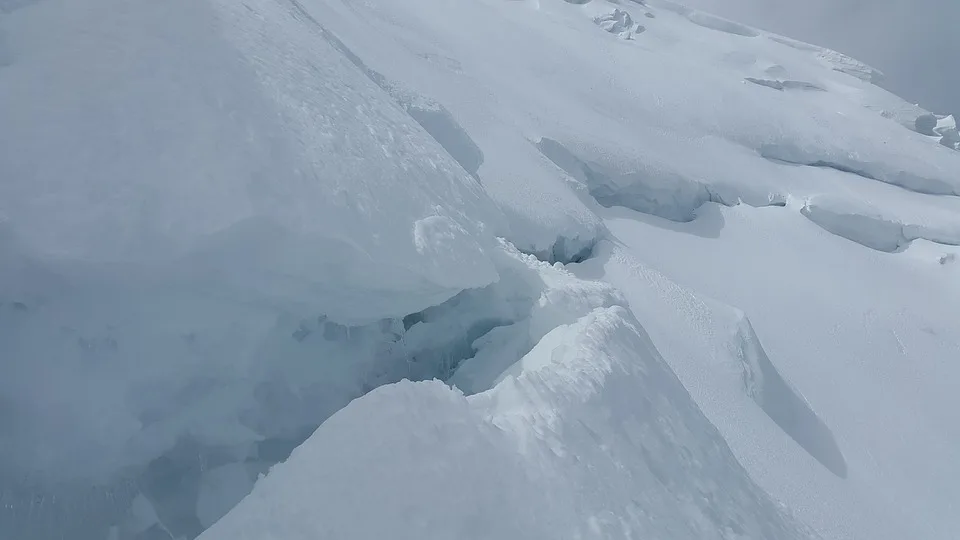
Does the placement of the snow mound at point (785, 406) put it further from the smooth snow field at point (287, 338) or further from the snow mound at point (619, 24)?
the snow mound at point (619, 24)

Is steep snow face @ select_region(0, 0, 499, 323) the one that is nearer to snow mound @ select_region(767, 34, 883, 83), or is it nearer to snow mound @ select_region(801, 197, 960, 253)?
snow mound @ select_region(801, 197, 960, 253)

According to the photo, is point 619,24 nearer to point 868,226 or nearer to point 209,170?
point 868,226

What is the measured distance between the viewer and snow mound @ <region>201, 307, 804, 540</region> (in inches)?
67.7

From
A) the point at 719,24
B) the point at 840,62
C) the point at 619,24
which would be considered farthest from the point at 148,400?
the point at 840,62

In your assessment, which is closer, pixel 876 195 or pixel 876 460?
pixel 876 460

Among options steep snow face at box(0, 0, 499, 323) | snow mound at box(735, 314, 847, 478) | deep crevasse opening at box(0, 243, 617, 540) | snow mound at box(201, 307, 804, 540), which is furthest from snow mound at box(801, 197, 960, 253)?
deep crevasse opening at box(0, 243, 617, 540)

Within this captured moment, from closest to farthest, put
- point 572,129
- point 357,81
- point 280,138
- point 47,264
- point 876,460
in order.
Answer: point 47,264 < point 280,138 < point 357,81 < point 876,460 < point 572,129

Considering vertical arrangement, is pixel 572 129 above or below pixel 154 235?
below

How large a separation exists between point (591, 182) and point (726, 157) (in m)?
Answer: 5.15

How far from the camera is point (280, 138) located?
242cm

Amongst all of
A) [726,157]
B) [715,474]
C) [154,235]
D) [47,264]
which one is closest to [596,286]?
[715,474]

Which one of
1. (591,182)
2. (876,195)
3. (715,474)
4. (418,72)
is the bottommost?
(876,195)

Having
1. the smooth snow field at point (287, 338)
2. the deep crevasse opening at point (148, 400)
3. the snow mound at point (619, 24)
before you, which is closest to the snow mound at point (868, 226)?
the smooth snow field at point (287, 338)

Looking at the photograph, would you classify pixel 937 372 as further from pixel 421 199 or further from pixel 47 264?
pixel 47 264
